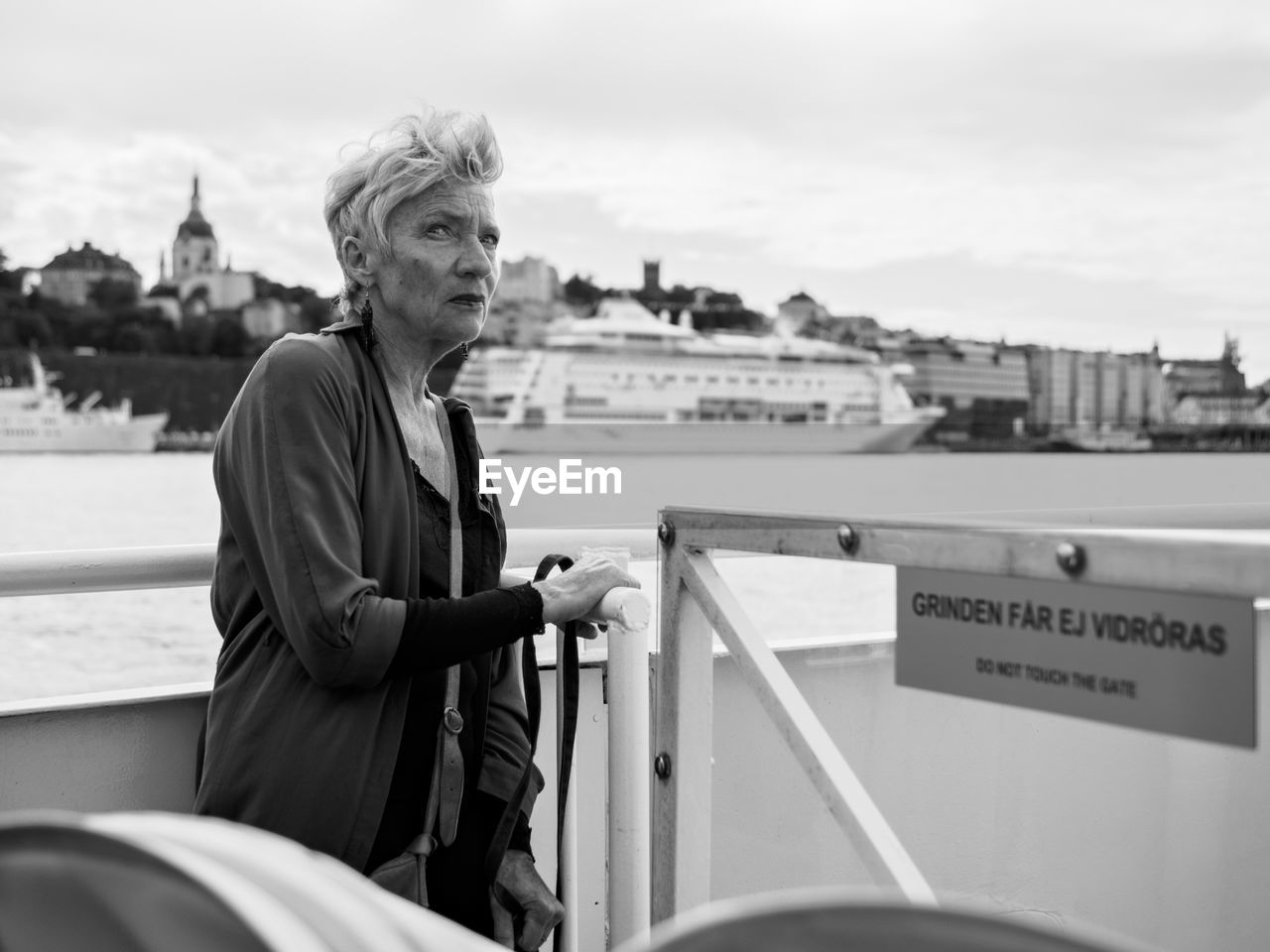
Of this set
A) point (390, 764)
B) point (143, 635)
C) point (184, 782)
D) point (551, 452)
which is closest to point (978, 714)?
point (390, 764)

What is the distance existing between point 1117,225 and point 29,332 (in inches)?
1845

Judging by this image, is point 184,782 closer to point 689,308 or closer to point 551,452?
point 551,452

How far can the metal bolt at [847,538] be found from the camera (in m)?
1.22

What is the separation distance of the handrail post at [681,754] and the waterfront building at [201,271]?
3463cm

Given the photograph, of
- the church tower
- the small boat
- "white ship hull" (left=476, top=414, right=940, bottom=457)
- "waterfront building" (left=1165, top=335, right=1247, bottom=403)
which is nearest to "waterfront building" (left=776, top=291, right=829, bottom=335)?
"white ship hull" (left=476, top=414, right=940, bottom=457)

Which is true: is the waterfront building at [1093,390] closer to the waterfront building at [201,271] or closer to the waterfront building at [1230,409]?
the waterfront building at [1230,409]

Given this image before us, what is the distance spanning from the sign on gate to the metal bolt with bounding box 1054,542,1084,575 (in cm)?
1

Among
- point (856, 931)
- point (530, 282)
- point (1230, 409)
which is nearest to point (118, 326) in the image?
point (530, 282)

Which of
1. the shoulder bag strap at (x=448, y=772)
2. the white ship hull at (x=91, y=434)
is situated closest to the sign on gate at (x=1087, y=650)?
the shoulder bag strap at (x=448, y=772)

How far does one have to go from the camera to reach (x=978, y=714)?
133cm

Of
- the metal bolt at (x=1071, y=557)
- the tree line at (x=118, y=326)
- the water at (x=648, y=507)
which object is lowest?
the water at (x=648, y=507)

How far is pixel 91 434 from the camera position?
37031mm

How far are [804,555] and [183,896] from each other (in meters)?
0.75

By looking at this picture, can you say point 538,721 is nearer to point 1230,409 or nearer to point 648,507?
point 648,507
